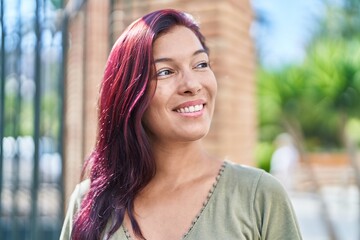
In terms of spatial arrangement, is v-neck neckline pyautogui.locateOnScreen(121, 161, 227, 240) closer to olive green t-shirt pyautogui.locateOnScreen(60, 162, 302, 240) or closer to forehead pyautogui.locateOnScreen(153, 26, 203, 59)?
Answer: olive green t-shirt pyautogui.locateOnScreen(60, 162, 302, 240)

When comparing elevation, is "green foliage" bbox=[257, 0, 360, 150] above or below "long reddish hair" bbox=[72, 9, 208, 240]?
above

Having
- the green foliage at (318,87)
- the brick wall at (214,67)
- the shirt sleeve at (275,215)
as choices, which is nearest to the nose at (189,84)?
the shirt sleeve at (275,215)

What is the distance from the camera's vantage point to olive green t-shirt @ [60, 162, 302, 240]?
1942 millimetres

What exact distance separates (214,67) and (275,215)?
215 cm

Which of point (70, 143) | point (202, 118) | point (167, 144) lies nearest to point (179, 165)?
point (167, 144)

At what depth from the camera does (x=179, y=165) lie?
2170 mm

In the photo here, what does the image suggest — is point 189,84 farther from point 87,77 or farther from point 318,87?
point 318,87

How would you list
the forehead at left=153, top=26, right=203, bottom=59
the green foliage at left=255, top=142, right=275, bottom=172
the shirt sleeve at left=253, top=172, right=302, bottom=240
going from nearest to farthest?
the shirt sleeve at left=253, top=172, right=302, bottom=240 → the forehead at left=153, top=26, right=203, bottom=59 → the green foliage at left=255, top=142, right=275, bottom=172

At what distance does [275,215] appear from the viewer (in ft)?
6.37

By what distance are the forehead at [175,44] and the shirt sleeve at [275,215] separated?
19.5 inches

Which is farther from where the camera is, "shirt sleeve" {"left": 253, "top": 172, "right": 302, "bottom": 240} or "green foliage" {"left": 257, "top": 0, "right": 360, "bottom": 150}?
"green foliage" {"left": 257, "top": 0, "right": 360, "bottom": 150}

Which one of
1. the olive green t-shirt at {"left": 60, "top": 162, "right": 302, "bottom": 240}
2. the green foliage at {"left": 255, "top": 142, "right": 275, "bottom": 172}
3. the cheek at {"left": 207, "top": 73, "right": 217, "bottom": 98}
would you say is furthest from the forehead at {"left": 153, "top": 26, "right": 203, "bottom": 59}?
the green foliage at {"left": 255, "top": 142, "right": 275, "bottom": 172}

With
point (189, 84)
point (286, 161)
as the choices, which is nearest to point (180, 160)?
point (189, 84)

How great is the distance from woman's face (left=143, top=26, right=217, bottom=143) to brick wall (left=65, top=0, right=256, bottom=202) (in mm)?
1279
